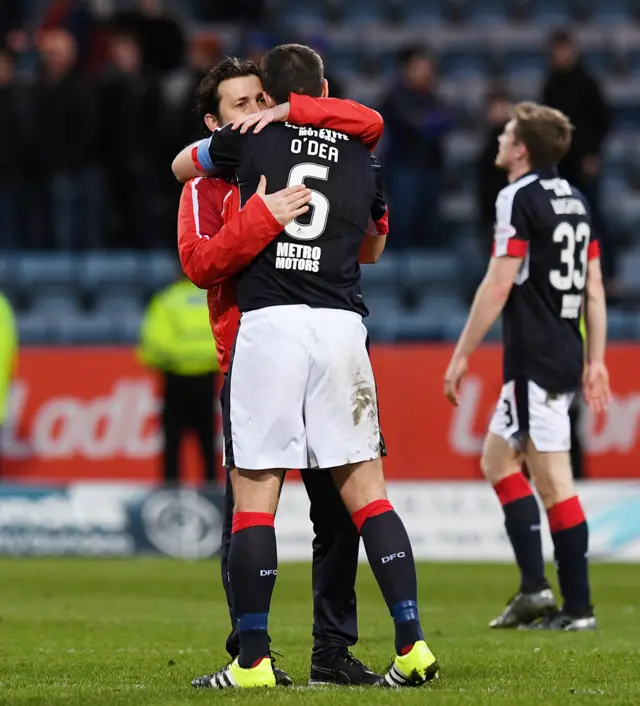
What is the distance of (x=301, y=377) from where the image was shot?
5.16m

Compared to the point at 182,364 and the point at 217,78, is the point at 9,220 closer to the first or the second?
the point at 182,364

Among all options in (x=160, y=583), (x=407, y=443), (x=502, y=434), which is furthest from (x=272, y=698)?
(x=407, y=443)

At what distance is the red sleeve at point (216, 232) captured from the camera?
5.18m

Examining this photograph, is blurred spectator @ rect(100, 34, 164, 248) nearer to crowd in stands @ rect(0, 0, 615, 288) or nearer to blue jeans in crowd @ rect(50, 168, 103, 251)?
crowd in stands @ rect(0, 0, 615, 288)

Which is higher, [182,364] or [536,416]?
[536,416]

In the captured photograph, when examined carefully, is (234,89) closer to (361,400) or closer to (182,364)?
(361,400)

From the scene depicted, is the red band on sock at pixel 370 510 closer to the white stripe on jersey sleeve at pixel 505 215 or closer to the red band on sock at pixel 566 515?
the red band on sock at pixel 566 515

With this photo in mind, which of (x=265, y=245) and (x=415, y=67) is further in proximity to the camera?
(x=415, y=67)

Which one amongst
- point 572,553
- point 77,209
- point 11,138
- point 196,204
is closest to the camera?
point 196,204

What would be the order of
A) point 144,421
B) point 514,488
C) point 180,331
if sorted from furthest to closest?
1. point 144,421
2. point 180,331
3. point 514,488

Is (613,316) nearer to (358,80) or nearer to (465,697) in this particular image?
(358,80)

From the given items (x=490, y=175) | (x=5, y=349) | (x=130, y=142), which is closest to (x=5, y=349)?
(x=5, y=349)

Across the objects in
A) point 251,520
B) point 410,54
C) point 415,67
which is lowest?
point 251,520

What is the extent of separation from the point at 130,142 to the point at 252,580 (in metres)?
10.2
